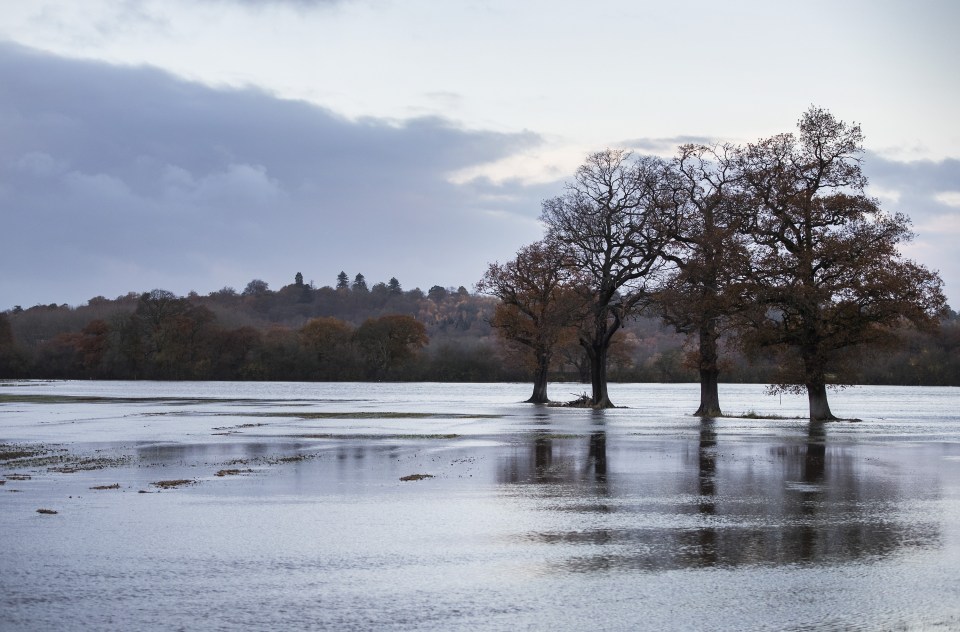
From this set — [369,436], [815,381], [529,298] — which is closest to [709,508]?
[369,436]

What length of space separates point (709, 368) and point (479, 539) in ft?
139

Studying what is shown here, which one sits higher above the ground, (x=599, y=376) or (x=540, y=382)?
(x=599, y=376)

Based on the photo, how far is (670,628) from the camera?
934 cm

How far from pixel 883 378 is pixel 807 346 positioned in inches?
4373

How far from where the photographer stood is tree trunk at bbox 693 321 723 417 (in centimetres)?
5297

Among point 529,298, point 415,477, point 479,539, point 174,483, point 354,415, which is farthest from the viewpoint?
point 529,298

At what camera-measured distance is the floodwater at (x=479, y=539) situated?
999cm

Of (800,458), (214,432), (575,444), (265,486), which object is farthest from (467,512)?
(214,432)

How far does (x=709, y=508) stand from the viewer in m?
17.2

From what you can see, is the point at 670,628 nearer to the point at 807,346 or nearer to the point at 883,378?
the point at 807,346

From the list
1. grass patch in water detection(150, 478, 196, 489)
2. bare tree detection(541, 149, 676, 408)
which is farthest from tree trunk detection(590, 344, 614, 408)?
grass patch in water detection(150, 478, 196, 489)

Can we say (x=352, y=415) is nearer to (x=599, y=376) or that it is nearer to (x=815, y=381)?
(x=599, y=376)

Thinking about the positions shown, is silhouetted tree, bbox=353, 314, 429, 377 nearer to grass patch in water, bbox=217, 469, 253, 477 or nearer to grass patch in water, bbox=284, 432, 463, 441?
grass patch in water, bbox=284, 432, 463, 441

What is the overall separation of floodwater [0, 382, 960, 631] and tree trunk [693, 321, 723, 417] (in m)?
22.8
